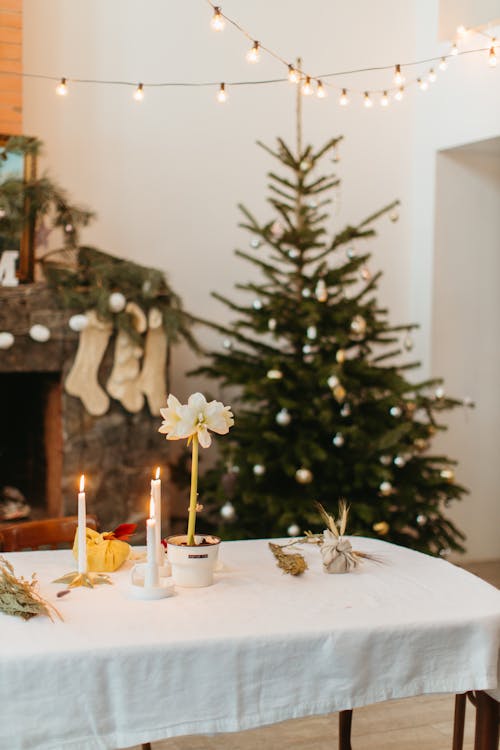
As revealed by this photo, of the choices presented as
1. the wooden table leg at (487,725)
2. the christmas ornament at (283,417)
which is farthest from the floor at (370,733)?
the christmas ornament at (283,417)

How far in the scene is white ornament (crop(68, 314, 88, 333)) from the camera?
13.9 ft

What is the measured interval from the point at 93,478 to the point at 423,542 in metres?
1.56

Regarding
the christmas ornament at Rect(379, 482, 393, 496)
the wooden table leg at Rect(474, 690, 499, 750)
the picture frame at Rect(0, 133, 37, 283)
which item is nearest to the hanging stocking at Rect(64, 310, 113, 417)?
the picture frame at Rect(0, 133, 37, 283)

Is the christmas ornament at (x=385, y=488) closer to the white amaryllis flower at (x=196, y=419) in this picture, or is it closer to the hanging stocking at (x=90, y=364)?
the hanging stocking at (x=90, y=364)

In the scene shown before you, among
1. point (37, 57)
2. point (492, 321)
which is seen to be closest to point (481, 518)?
point (492, 321)

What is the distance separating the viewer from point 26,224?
170 inches

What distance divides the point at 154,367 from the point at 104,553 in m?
2.11

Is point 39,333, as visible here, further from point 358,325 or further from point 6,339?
point 358,325

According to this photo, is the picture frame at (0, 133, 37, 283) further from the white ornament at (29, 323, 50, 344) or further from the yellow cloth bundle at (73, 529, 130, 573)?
the yellow cloth bundle at (73, 529, 130, 573)

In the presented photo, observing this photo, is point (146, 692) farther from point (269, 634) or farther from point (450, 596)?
point (450, 596)

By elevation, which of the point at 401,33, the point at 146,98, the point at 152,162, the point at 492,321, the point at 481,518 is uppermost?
the point at 401,33

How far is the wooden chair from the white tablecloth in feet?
1.75

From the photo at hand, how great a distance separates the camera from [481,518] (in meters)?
5.59

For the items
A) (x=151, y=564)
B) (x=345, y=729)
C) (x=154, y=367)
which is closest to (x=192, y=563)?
(x=151, y=564)
